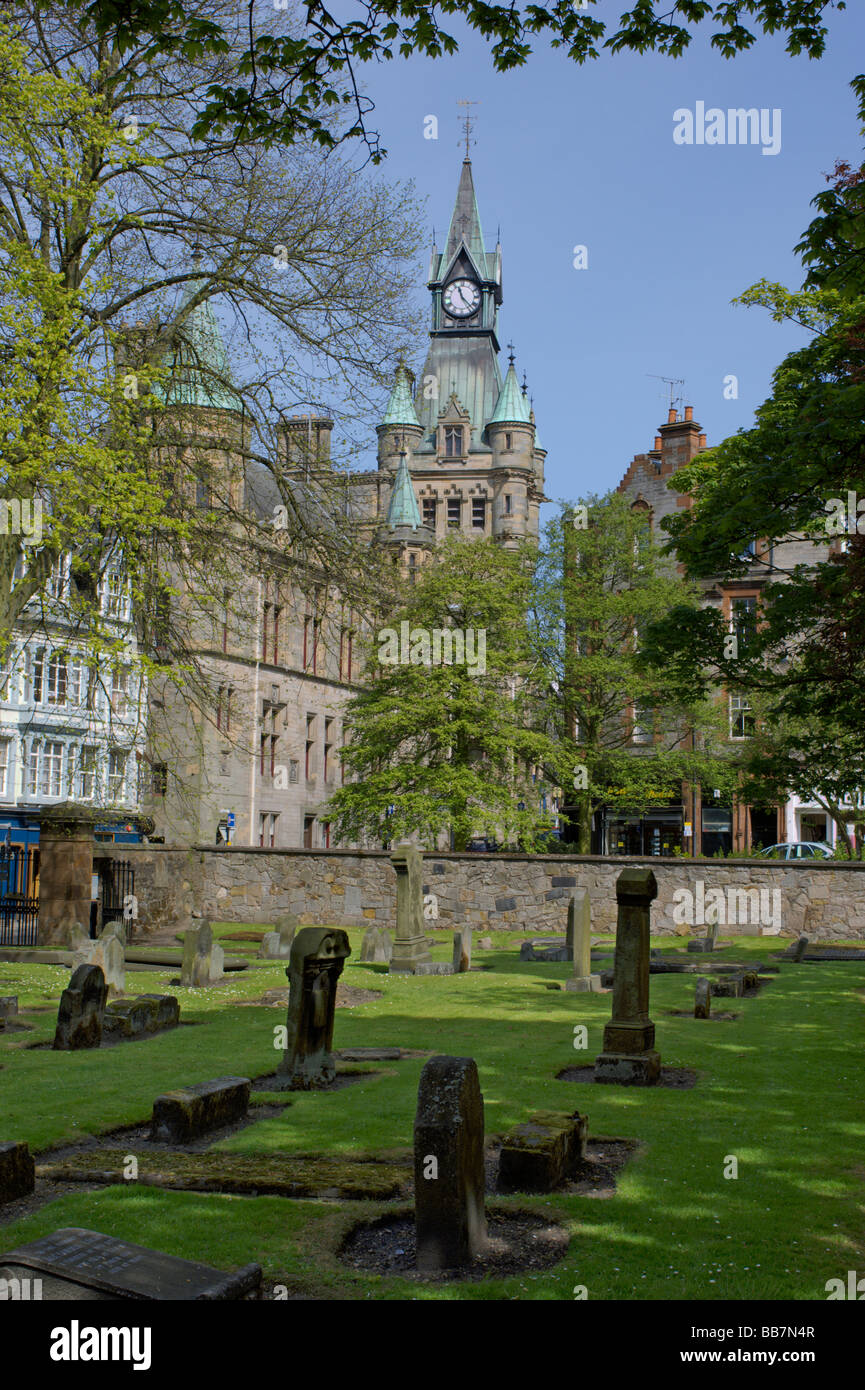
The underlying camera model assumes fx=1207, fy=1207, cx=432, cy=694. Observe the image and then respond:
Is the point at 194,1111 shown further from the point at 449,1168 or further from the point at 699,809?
the point at 699,809

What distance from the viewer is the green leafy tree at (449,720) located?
3297 cm

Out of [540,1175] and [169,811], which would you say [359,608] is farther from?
[169,811]

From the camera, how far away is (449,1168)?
6.41m

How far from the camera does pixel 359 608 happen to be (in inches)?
792

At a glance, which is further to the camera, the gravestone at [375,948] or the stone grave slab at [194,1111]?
the gravestone at [375,948]

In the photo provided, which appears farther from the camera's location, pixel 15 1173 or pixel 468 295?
pixel 468 295

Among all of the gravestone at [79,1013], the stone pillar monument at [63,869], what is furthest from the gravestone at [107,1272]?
the stone pillar monument at [63,869]

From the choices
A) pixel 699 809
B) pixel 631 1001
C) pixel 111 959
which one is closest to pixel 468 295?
pixel 699 809

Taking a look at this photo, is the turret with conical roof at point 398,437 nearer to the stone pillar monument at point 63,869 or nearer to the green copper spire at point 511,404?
the green copper spire at point 511,404

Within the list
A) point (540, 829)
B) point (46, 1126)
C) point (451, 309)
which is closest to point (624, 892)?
point (46, 1126)

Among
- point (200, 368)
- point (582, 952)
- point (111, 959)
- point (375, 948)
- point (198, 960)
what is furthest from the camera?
point (375, 948)

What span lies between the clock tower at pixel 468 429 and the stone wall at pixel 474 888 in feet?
206

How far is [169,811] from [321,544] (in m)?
19.9

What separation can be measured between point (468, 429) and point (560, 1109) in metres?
93.0
